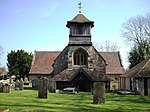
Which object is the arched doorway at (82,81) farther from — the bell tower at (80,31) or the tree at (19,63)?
the tree at (19,63)

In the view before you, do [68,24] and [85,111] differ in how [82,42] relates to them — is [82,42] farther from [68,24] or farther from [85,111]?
[85,111]

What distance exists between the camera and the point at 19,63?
70438 millimetres

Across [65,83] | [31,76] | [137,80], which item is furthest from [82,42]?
[31,76]

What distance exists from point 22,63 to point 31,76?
14530 millimetres

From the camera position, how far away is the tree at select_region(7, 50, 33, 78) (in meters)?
68.6

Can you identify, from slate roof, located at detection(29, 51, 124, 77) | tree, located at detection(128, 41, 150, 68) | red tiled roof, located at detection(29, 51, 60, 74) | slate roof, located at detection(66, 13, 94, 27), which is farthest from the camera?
tree, located at detection(128, 41, 150, 68)

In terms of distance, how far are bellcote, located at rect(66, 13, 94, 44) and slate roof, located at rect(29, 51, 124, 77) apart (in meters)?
14.4

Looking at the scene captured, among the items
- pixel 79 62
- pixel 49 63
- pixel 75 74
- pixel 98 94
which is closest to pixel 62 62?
pixel 79 62

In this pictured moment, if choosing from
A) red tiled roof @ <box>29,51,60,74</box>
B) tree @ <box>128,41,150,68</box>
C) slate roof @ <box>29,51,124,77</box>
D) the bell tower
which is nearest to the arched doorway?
the bell tower

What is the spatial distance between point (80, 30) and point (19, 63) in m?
30.9

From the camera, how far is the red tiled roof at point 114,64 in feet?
184

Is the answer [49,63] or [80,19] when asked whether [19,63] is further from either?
[80,19]

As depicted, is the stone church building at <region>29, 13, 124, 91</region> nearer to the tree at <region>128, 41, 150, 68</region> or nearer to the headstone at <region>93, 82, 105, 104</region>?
the tree at <region>128, 41, 150, 68</region>

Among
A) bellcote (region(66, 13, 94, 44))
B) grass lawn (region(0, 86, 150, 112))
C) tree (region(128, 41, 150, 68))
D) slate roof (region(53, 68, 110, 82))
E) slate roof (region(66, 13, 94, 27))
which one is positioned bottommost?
grass lawn (region(0, 86, 150, 112))
